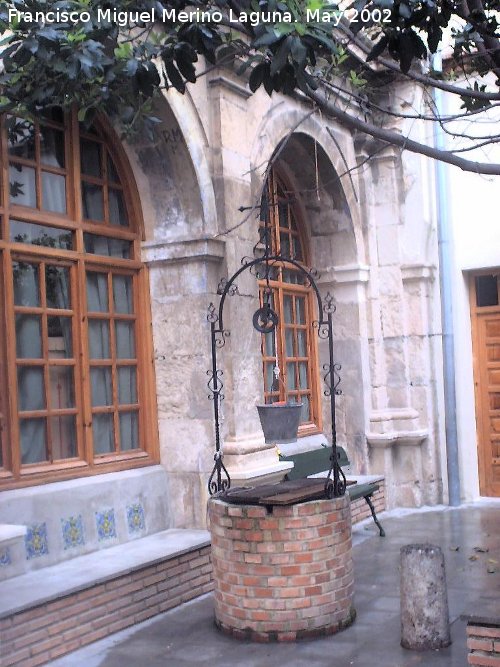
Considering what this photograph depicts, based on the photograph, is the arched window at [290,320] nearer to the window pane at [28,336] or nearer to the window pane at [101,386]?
the window pane at [101,386]

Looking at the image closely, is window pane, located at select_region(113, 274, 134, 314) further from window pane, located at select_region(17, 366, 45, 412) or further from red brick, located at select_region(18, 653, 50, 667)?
red brick, located at select_region(18, 653, 50, 667)

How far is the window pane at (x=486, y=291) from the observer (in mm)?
10438

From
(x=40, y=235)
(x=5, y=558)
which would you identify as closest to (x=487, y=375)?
(x=40, y=235)

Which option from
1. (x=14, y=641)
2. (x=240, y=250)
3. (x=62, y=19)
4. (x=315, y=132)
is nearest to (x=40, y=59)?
(x=62, y=19)

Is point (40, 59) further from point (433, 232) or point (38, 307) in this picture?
point (433, 232)

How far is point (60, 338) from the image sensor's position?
21.9 feet

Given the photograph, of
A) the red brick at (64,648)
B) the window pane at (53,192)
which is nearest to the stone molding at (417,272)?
the window pane at (53,192)

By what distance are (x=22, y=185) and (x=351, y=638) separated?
386 cm

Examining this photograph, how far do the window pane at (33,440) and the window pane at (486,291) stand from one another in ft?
19.6

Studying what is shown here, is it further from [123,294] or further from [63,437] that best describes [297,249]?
[63,437]

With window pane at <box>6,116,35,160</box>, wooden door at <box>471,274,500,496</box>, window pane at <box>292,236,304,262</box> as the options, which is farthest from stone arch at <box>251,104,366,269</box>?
window pane at <box>6,116,35,160</box>

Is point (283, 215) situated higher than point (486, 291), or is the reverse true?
point (283, 215)

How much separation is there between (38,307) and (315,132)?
4033 mm

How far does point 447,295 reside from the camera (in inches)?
408
